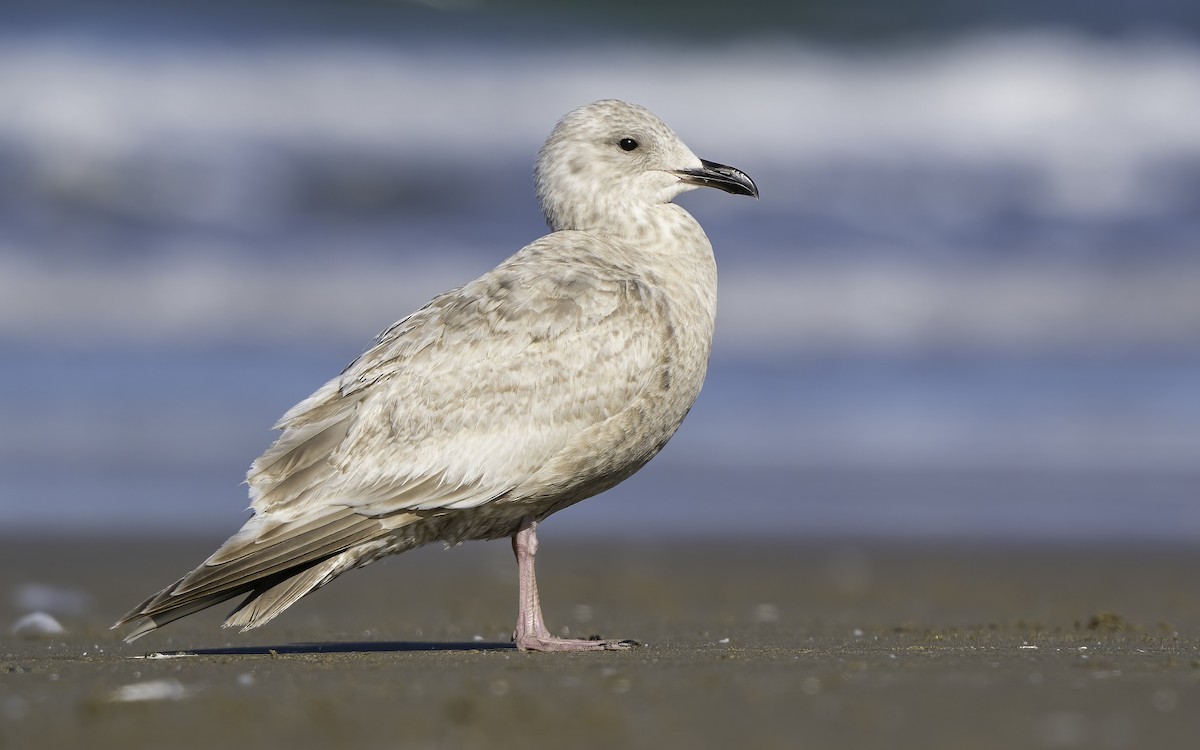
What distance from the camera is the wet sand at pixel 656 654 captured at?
3.46m

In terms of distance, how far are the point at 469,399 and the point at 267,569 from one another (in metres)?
0.86

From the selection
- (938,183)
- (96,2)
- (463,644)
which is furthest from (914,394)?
(96,2)

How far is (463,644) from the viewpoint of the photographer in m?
5.68

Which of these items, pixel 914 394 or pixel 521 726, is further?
pixel 914 394

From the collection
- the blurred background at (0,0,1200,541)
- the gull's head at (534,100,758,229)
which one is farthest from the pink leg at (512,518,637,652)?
the blurred background at (0,0,1200,541)

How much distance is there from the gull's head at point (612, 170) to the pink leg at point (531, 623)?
4.42 feet

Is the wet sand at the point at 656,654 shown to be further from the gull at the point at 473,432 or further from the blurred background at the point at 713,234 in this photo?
the blurred background at the point at 713,234

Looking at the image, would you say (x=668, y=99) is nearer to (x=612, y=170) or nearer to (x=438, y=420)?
(x=612, y=170)

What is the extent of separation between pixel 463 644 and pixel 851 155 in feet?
50.2

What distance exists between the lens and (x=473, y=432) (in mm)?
5164

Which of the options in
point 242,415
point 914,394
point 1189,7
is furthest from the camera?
point 1189,7

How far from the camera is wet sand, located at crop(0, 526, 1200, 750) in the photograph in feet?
11.3

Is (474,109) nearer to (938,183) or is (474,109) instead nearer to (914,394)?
(938,183)

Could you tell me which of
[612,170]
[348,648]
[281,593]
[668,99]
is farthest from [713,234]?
[281,593]
